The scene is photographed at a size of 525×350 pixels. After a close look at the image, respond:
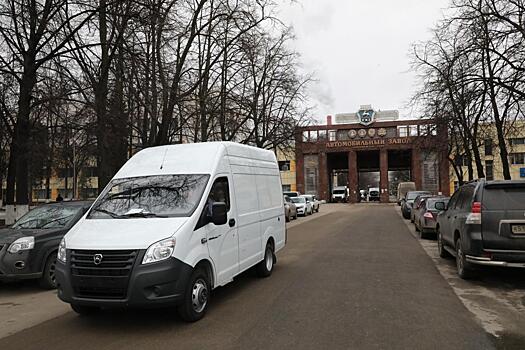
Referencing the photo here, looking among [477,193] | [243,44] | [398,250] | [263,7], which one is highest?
[263,7]

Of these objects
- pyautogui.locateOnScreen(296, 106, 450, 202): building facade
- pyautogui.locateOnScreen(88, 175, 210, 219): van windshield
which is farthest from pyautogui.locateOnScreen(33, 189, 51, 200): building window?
pyautogui.locateOnScreen(88, 175, 210, 219): van windshield

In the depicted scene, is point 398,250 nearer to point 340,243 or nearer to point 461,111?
point 340,243

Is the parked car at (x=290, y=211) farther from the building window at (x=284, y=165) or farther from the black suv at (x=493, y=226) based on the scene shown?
the building window at (x=284, y=165)

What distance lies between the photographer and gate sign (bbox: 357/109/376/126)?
64500mm

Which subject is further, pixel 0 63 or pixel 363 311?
pixel 0 63

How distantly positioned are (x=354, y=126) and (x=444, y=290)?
5979 centimetres

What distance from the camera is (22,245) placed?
793 centimetres

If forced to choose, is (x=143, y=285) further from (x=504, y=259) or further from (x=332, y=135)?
(x=332, y=135)

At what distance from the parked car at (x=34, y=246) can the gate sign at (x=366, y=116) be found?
59.1 metres

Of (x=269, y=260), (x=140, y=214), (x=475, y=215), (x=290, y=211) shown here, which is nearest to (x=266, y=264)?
(x=269, y=260)

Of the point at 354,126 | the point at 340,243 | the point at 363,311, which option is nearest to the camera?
the point at 363,311

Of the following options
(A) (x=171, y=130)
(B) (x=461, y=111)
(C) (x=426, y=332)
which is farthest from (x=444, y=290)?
(B) (x=461, y=111)

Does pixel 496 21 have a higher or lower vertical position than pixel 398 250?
higher

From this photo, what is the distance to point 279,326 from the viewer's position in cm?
551
